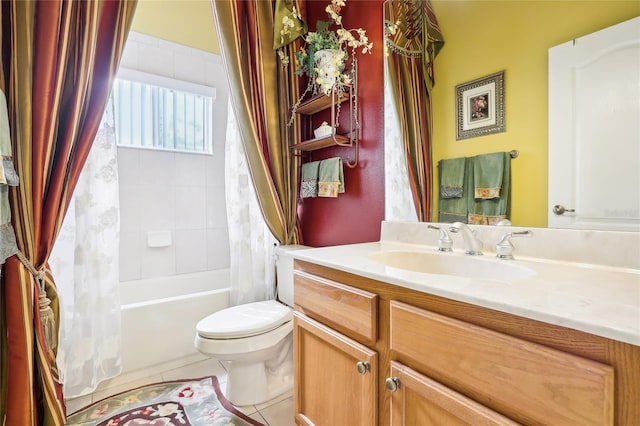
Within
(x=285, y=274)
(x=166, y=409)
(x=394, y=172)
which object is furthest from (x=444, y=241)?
(x=166, y=409)

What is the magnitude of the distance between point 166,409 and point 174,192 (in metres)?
1.52

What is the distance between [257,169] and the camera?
1.93m

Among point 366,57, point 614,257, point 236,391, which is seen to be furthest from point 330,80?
point 236,391

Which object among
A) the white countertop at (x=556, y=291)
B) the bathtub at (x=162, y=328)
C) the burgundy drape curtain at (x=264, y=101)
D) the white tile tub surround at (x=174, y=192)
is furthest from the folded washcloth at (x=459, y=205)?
the white tile tub surround at (x=174, y=192)

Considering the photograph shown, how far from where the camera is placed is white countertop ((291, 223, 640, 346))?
493mm

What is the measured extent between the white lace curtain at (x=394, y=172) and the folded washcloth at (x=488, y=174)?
315mm

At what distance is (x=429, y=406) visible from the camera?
73cm

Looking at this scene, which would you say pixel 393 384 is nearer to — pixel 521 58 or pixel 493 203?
pixel 493 203

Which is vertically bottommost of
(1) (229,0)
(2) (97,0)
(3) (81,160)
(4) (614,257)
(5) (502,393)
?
(5) (502,393)

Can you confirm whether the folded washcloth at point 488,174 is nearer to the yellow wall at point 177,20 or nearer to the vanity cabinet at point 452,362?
the vanity cabinet at point 452,362

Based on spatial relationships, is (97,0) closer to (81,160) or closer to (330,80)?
(81,160)

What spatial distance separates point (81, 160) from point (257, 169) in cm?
89

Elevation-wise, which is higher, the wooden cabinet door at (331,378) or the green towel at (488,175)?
the green towel at (488,175)

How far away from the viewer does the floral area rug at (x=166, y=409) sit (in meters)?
1.40
